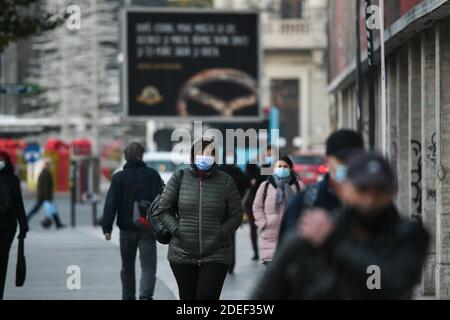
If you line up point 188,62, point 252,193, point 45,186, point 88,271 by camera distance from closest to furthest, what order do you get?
point 88,271
point 252,193
point 45,186
point 188,62

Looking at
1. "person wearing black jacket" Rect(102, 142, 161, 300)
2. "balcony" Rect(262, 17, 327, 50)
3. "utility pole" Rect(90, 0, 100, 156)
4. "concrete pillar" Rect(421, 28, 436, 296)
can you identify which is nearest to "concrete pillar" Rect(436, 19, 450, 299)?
"concrete pillar" Rect(421, 28, 436, 296)

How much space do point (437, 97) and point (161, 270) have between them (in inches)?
192

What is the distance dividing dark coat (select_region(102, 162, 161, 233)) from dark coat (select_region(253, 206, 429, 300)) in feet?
29.1

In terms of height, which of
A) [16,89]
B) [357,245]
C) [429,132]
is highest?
[16,89]

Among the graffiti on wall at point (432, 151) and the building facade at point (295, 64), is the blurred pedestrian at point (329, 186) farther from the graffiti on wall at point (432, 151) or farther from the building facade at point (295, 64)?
Result: the building facade at point (295, 64)

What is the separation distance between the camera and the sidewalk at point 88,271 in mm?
16414

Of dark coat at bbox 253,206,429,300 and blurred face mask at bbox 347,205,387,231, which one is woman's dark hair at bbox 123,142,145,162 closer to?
dark coat at bbox 253,206,429,300

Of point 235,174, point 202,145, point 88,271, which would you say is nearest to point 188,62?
point 235,174

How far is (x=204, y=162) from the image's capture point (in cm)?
1098

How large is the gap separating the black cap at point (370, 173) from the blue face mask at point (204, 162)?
5.40 metres

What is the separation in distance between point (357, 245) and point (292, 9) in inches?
2682

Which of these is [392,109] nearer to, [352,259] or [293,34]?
[352,259]

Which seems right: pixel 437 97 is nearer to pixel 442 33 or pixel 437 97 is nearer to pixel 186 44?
pixel 442 33

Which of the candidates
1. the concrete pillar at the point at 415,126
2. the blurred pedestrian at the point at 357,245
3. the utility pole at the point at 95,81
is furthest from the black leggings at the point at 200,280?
the utility pole at the point at 95,81
